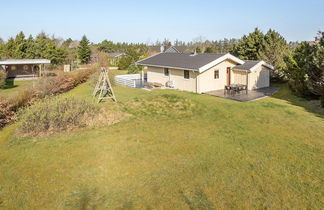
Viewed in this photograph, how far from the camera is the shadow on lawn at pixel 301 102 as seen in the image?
15130 mm

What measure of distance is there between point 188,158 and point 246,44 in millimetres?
26577

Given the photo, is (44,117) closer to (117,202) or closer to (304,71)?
(117,202)

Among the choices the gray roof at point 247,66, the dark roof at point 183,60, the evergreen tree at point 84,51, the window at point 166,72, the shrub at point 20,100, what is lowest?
the shrub at point 20,100

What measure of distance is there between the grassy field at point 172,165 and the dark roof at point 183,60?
27.7ft

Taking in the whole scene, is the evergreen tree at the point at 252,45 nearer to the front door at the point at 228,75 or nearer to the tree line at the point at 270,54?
the tree line at the point at 270,54

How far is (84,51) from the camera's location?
5444 cm

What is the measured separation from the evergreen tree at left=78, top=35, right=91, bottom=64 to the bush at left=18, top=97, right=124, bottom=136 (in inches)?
1735

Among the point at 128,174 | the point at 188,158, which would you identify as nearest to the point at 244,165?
the point at 188,158

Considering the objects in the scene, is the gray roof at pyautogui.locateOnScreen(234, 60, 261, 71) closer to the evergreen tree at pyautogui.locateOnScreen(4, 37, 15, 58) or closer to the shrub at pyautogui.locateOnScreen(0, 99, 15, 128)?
the shrub at pyautogui.locateOnScreen(0, 99, 15, 128)

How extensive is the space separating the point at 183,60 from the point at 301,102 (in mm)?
11029

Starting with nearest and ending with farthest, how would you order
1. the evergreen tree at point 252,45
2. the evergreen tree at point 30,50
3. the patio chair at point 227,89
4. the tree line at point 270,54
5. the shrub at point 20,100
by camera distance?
the shrub at point 20,100 → the tree line at point 270,54 → the patio chair at point 227,89 → the evergreen tree at point 252,45 → the evergreen tree at point 30,50

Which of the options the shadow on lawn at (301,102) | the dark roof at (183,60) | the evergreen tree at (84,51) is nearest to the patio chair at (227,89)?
the dark roof at (183,60)

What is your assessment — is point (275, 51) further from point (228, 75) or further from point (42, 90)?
point (42, 90)

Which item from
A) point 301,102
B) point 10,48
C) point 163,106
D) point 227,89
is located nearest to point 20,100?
point 163,106
